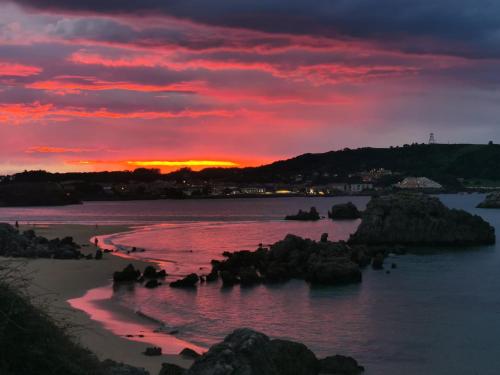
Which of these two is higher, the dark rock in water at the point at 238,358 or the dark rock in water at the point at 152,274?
the dark rock in water at the point at 238,358

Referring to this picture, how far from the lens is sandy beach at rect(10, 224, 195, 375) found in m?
17.5

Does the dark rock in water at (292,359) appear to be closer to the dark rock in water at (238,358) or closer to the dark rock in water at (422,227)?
the dark rock in water at (238,358)

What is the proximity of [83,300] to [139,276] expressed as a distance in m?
8.19

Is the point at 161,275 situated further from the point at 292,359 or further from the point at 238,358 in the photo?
the point at 238,358

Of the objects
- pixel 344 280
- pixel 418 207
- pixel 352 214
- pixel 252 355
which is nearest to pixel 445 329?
pixel 344 280

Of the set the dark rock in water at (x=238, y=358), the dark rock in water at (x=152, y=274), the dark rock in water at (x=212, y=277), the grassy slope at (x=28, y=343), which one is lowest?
the dark rock in water at (x=212, y=277)

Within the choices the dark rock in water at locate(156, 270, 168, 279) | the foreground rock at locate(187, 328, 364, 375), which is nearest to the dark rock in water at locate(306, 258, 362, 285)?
the dark rock in water at locate(156, 270, 168, 279)

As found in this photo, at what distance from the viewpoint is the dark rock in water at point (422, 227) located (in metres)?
63.4

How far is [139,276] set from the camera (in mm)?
37156

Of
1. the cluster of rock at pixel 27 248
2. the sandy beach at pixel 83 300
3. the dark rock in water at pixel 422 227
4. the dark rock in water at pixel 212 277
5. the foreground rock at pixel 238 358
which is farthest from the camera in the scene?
the dark rock in water at pixel 422 227

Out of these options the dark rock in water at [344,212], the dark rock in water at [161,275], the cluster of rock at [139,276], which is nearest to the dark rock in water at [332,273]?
the dark rock in water at [161,275]


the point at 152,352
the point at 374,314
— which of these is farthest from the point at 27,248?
the point at 152,352

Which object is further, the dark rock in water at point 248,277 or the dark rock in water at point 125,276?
the dark rock in water at point 248,277

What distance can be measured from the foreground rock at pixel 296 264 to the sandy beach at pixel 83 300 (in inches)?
278
